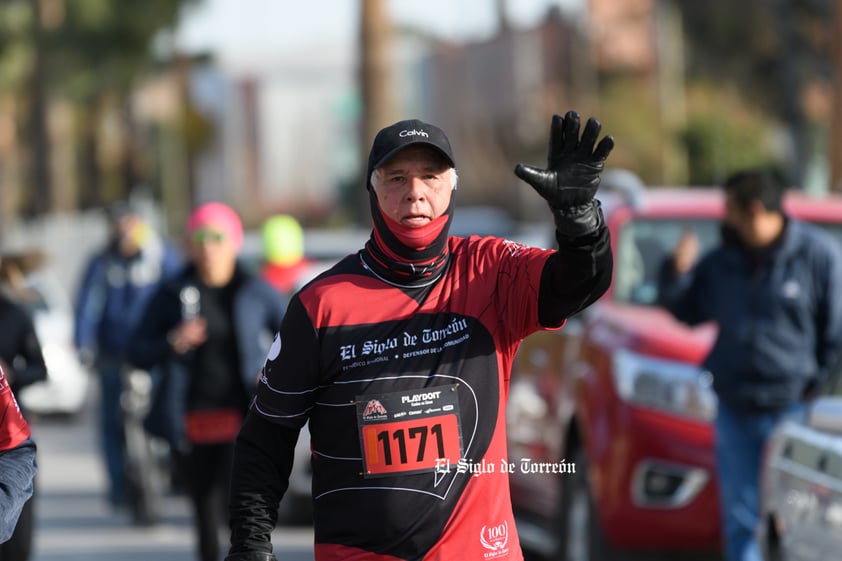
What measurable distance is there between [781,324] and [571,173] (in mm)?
3855

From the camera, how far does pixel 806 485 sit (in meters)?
A: 6.63

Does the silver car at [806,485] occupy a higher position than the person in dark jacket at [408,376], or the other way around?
the person in dark jacket at [408,376]

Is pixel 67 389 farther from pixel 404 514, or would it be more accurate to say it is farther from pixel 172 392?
pixel 404 514

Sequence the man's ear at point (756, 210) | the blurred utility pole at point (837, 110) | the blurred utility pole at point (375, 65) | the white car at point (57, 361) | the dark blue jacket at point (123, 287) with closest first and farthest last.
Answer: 1. the man's ear at point (756, 210)
2. the dark blue jacket at point (123, 287)
3. the blurred utility pole at point (837, 110)
4. the white car at point (57, 361)
5. the blurred utility pole at point (375, 65)

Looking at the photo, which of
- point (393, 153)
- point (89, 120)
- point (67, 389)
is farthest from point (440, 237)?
point (89, 120)

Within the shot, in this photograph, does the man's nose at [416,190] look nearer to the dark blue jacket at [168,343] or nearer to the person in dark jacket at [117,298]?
the dark blue jacket at [168,343]

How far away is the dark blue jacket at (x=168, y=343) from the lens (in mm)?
9102

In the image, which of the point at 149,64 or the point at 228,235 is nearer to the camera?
the point at 228,235

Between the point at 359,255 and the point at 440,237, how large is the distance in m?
0.31

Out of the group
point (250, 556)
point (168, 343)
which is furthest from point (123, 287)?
point (250, 556)

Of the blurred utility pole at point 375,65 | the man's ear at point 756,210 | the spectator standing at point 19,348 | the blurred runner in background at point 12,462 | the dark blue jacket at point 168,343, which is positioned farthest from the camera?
the blurred utility pole at point 375,65

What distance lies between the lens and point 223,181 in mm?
84562

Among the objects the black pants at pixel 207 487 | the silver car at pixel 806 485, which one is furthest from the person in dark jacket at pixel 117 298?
the silver car at pixel 806 485

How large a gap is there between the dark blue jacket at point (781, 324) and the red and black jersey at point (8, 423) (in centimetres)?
395
